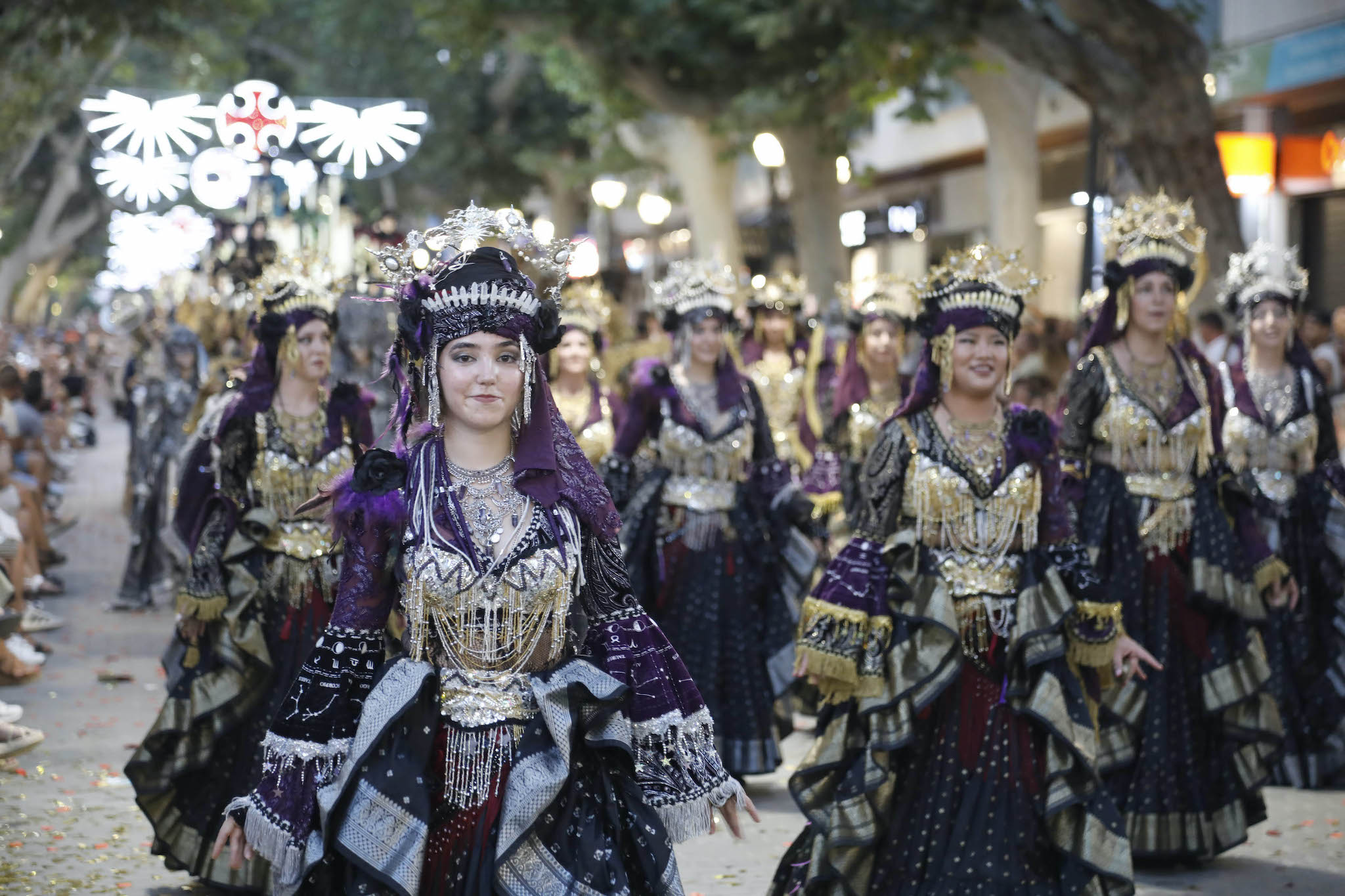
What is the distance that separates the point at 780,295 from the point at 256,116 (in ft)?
16.0

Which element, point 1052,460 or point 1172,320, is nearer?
point 1052,460

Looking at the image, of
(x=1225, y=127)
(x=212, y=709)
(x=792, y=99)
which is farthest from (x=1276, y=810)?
A: (x=1225, y=127)

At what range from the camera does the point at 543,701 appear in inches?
170

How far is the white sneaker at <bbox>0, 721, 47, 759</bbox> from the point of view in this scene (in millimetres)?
9234

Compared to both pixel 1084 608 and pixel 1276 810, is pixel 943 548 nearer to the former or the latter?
pixel 1084 608

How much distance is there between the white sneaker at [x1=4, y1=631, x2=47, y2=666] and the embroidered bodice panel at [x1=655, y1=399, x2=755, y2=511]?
5228 millimetres

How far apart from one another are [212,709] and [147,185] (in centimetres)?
1009

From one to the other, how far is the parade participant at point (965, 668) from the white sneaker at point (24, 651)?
727 centimetres

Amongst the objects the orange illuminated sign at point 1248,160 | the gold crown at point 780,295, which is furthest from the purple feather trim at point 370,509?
the orange illuminated sign at point 1248,160

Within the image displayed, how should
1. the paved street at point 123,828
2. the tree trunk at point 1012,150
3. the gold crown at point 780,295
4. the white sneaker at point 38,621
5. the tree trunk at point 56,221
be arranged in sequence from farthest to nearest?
1. the tree trunk at point 56,221
2. the tree trunk at point 1012,150
3. the white sneaker at point 38,621
4. the gold crown at point 780,295
5. the paved street at point 123,828

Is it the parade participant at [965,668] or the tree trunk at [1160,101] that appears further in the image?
the tree trunk at [1160,101]

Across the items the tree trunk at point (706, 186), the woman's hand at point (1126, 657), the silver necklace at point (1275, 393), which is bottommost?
the woman's hand at point (1126, 657)

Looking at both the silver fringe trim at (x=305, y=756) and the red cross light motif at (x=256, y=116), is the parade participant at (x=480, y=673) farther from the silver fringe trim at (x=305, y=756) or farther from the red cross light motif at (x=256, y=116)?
the red cross light motif at (x=256, y=116)

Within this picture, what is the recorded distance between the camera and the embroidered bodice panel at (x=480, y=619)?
4383mm
